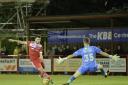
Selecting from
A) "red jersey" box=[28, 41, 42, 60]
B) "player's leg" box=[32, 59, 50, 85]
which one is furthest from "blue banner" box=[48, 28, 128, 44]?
"player's leg" box=[32, 59, 50, 85]

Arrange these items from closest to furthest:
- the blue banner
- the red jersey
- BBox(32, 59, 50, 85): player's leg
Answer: BBox(32, 59, 50, 85): player's leg
the red jersey
the blue banner

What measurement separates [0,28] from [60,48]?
850 cm

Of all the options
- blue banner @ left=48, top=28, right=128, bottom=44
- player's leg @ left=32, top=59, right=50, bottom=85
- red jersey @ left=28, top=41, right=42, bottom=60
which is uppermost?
red jersey @ left=28, top=41, right=42, bottom=60

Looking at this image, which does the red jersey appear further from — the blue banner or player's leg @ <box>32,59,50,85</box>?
the blue banner

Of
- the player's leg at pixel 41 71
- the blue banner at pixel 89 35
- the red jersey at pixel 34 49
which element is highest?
the red jersey at pixel 34 49

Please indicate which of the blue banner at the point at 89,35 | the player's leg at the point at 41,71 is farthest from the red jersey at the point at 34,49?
the blue banner at the point at 89,35

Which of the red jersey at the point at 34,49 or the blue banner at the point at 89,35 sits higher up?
the red jersey at the point at 34,49

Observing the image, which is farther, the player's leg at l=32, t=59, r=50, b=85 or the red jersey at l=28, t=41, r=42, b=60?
the red jersey at l=28, t=41, r=42, b=60

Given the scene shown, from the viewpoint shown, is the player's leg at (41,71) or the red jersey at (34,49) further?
the red jersey at (34,49)

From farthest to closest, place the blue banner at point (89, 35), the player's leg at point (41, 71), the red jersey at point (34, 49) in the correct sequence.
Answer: the blue banner at point (89, 35)
the red jersey at point (34, 49)
the player's leg at point (41, 71)

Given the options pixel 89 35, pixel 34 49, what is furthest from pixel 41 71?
pixel 89 35

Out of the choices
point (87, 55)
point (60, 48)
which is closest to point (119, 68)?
point (60, 48)

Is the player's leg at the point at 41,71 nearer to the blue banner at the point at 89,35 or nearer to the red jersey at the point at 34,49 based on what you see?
the red jersey at the point at 34,49

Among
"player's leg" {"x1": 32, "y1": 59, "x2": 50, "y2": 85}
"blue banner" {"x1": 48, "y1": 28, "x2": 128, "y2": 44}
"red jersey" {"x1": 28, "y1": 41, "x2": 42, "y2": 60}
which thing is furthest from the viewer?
"blue banner" {"x1": 48, "y1": 28, "x2": 128, "y2": 44}
